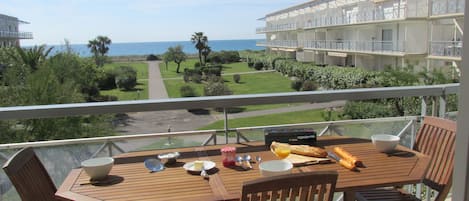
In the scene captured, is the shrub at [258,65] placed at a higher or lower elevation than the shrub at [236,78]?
higher

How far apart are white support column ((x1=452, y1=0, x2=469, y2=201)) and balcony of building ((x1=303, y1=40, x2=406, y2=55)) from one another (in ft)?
86.3

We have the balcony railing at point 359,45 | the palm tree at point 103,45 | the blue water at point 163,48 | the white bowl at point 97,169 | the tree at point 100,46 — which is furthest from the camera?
the blue water at point 163,48

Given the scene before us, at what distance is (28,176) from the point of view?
1.81 m

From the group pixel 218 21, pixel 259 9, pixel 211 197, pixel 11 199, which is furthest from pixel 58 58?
pixel 259 9

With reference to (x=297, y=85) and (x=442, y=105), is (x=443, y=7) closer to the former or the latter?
(x=297, y=85)

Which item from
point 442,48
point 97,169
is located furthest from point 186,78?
point 97,169

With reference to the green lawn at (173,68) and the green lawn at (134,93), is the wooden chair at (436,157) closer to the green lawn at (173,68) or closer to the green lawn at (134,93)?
the green lawn at (134,93)

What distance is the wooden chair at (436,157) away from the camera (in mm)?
→ 2156

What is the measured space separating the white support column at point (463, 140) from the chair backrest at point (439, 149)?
56.1 inches

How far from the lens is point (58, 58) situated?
20.8 meters

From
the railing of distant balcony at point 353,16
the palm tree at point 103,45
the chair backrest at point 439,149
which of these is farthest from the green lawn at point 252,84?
the chair backrest at point 439,149

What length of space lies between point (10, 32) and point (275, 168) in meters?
36.5

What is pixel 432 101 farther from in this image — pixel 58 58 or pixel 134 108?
pixel 58 58

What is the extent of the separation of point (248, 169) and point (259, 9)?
49.8 metres
